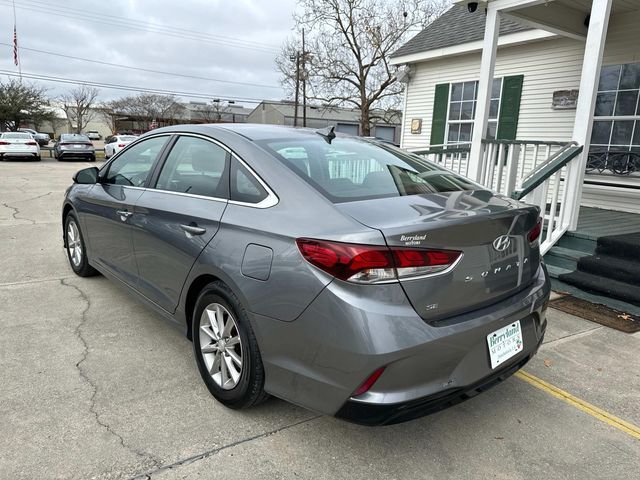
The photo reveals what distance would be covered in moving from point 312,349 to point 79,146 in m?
25.0

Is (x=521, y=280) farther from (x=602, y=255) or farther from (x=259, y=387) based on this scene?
(x=602, y=255)

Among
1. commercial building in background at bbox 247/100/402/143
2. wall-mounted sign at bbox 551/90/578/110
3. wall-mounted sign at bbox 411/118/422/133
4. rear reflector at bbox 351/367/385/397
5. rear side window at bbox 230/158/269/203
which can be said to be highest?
commercial building in background at bbox 247/100/402/143

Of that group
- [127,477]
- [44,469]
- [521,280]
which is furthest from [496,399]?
[44,469]

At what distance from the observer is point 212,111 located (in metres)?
63.9

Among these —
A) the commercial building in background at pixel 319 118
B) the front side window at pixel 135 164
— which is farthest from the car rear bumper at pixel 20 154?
the commercial building in background at pixel 319 118

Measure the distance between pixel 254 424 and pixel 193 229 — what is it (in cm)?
110

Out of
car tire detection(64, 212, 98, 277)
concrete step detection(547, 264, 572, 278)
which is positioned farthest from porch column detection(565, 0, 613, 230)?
car tire detection(64, 212, 98, 277)

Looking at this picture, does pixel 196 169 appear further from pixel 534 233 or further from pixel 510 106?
pixel 510 106

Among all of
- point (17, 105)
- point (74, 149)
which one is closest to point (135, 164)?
point (74, 149)

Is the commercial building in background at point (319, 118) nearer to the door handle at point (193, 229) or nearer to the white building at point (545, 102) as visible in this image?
the white building at point (545, 102)

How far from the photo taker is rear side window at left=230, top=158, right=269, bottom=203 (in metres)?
2.42

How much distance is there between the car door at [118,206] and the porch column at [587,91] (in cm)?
428

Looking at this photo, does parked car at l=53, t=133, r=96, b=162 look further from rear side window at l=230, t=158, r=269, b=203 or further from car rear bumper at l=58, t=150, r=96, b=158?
rear side window at l=230, t=158, r=269, b=203

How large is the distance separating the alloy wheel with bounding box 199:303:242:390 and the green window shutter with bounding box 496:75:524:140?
312 inches
